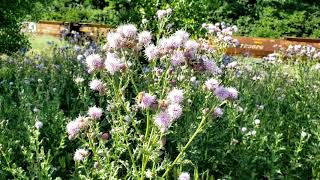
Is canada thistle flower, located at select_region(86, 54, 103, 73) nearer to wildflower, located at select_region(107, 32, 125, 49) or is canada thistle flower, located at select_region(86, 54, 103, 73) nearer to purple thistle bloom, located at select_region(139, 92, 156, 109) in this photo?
wildflower, located at select_region(107, 32, 125, 49)

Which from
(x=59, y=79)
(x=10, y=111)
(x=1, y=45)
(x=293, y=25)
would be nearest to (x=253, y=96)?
(x=59, y=79)

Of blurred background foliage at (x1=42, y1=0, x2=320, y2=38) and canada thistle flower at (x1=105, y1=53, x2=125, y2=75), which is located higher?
canada thistle flower at (x1=105, y1=53, x2=125, y2=75)

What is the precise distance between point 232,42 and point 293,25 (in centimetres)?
1677

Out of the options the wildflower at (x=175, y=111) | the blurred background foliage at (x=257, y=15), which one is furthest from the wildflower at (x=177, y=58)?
the blurred background foliage at (x=257, y=15)

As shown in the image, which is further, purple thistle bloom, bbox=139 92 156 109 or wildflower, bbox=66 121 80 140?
wildflower, bbox=66 121 80 140

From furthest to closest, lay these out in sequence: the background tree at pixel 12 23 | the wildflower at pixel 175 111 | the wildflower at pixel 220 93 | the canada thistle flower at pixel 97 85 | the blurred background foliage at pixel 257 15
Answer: the blurred background foliage at pixel 257 15, the background tree at pixel 12 23, the canada thistle flower at pixel 97 85, the wildflower at pixel 220 93, the wildflower at pixel 175 111

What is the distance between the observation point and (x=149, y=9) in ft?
28.4

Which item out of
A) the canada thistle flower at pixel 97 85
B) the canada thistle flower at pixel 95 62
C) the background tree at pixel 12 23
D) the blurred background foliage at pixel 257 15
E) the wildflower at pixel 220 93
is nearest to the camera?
the wildflower at pixel 220 93

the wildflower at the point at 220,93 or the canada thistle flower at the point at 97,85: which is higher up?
the wildflower at the point at 220,93

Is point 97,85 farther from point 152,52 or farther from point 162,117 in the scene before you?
point 162,117

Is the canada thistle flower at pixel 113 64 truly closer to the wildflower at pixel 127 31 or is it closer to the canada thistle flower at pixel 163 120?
the wildflower at pixel 127 31

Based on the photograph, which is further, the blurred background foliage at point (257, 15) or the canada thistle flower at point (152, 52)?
the blurred background foliage at point (257, 15)

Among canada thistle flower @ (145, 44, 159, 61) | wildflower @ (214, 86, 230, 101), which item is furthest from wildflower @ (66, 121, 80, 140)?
wildflower @ (214, 86, 230, 101)

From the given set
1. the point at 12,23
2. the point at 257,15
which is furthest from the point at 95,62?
the point at 257,15
